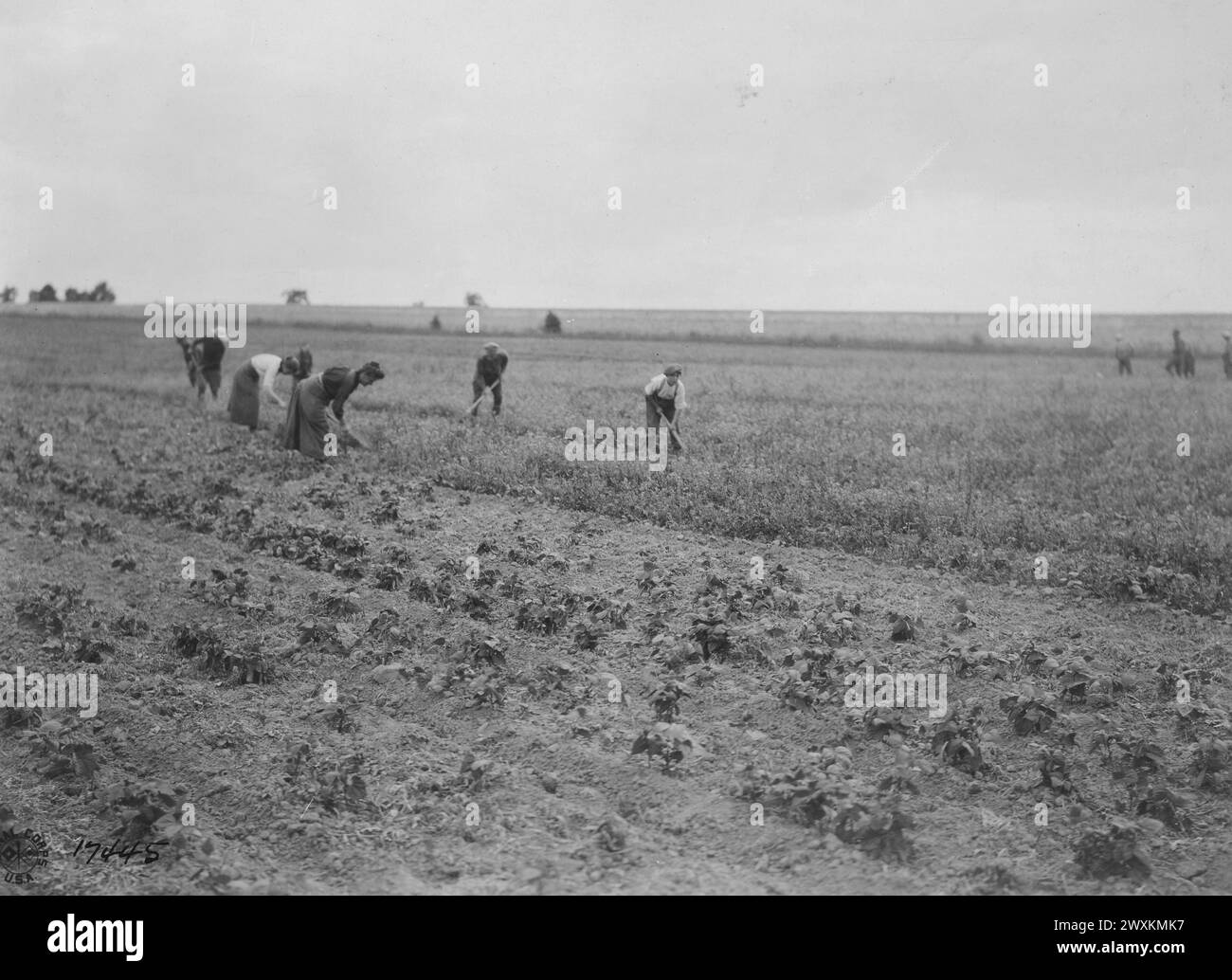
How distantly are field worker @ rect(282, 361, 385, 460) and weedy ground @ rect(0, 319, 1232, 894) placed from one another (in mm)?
485

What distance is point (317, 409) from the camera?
44.4 feet

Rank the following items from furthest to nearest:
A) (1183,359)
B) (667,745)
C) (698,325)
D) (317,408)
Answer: (698,325), (1183,359), (317,408), (667,745)

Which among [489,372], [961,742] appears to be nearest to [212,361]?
[489,372]

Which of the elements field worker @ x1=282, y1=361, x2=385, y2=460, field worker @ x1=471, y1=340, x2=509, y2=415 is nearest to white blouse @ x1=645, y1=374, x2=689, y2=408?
field worker @ x1=282, y1=361, x2=385, y2=460

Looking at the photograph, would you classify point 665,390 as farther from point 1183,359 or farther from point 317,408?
point 1183,359

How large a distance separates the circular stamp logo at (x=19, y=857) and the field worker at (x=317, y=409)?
306 inches

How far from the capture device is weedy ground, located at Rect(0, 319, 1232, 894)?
5812 millimetres

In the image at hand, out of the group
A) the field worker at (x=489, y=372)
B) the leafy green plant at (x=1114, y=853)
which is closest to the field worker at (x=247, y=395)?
the field worker at (x=489, y=372)

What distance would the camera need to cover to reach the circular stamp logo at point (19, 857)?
581 cm

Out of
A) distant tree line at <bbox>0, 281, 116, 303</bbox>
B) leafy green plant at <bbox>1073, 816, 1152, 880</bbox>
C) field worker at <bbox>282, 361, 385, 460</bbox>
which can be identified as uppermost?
distant tree line at <bbox>0, 281, 116, 303</bbox>

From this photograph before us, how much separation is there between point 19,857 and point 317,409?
8.29 metres

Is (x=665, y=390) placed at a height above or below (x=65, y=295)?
below

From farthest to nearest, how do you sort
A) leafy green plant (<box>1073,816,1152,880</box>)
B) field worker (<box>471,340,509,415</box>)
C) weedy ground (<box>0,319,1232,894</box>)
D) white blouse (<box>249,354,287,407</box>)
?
field worker (<box>471,340,509,415</box>) < white blouse (<box>249,354,287,407</box>) < weedy ground (<box>0,319,1232,894</box>) < leafy green plant (<box>1073,816,1152,880</box>)

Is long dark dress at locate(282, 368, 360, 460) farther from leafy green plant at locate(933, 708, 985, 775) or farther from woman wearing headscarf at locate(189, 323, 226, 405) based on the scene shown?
leafy green plant at locate(933, 708, 985, 775)
